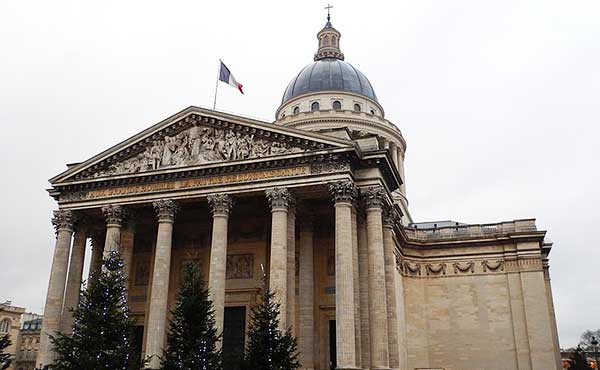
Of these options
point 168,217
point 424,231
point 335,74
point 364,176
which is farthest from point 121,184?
point 335,74

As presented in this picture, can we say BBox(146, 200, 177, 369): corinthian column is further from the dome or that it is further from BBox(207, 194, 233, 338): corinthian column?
the dome

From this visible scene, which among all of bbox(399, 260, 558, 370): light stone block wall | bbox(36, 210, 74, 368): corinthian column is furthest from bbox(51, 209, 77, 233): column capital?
bbox(399, 260, 558, 370): light stone block wall

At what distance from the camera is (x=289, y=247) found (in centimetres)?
2878

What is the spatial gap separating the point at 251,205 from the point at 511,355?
21.6 meters

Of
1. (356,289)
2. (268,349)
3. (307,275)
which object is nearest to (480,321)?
(307,275)

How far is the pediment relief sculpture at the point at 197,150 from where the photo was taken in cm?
3031

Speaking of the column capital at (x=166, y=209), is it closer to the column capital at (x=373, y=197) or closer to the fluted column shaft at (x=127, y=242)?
the fluted column shaft at (x=127, y=242)

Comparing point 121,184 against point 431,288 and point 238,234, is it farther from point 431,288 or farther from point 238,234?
point 431,288

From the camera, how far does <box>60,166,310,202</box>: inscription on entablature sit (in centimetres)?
2962

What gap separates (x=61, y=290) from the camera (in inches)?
1244

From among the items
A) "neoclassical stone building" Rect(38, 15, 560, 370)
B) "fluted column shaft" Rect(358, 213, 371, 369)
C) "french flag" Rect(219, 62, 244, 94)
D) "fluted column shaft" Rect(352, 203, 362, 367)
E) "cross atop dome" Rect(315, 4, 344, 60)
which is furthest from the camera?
"cross atop dome" Rect(315, 4, 344, 60)

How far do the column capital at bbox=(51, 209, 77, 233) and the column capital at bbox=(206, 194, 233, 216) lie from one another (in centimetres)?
865

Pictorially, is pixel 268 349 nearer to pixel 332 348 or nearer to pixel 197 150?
pixel 332 348

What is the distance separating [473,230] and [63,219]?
29.3 meters
